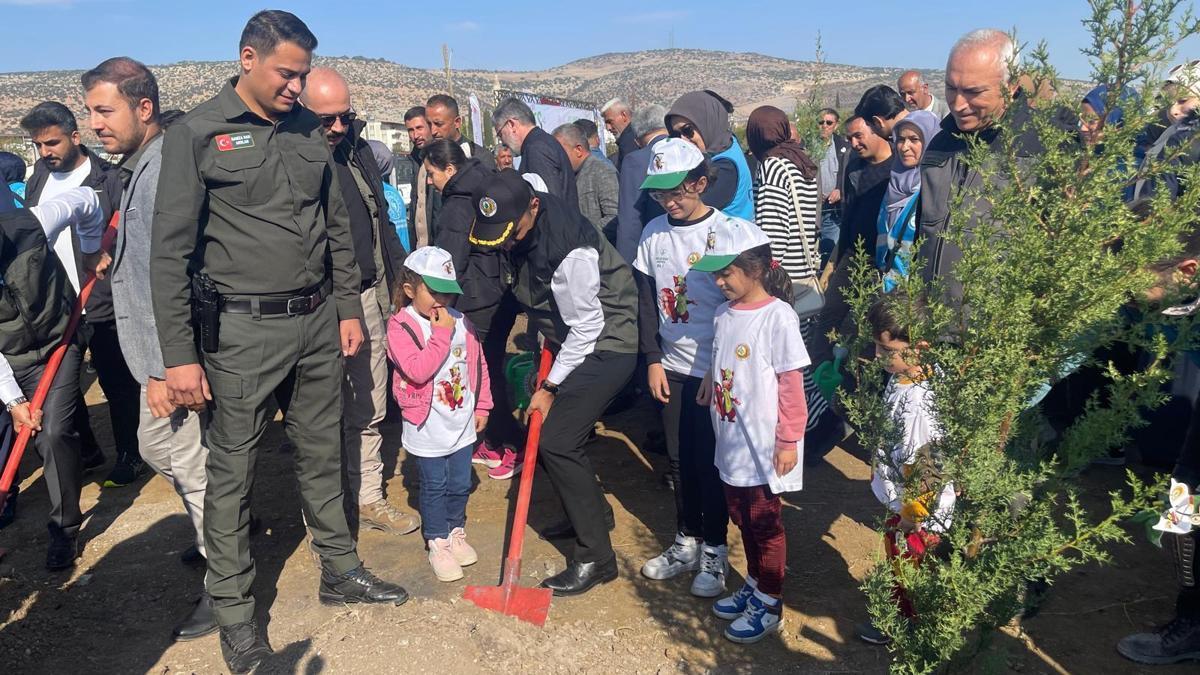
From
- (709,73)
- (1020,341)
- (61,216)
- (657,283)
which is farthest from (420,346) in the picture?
(709,73)

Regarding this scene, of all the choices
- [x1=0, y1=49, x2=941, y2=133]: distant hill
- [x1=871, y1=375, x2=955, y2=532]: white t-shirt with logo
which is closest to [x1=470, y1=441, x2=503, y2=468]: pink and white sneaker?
[x1=871, y1=375, x2=955, y2=532]: white t-shirt with logo

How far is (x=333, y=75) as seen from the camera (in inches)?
173

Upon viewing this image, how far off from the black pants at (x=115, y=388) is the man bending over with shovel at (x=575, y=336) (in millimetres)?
3003

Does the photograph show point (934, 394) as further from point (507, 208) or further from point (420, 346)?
point (420, 346)

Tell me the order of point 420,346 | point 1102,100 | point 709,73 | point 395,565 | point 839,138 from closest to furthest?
point 1102,100, point 420,346, point 395,565, point 839,138, point 709,73

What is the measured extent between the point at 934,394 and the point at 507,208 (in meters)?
1.83

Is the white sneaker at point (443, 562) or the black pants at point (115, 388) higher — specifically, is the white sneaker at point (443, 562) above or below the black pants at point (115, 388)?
below

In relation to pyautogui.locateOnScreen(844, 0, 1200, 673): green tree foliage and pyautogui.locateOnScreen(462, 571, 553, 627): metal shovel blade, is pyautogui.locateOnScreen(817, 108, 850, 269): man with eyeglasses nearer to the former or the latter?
pyautogui.locateOnScreen(462, 571, 553, 627): metal shovel blade

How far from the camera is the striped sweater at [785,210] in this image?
5051mm

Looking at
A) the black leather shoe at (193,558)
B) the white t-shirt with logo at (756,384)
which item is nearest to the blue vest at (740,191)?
the white t-shirt with logo at (756,384)

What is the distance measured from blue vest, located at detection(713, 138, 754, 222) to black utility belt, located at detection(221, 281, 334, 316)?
225cm

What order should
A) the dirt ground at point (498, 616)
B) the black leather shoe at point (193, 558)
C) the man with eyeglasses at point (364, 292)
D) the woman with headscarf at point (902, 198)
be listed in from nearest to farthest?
the dirt ground at point (498, 616), the woman with headscarf at point (902, 198), the black leather shoe at point (193, 558), the man with eyeglasses at point (364, 292)

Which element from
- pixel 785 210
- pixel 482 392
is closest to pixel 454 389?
pixel 482 392

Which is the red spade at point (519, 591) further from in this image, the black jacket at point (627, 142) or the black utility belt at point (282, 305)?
the black jacket at point (627, 142)
